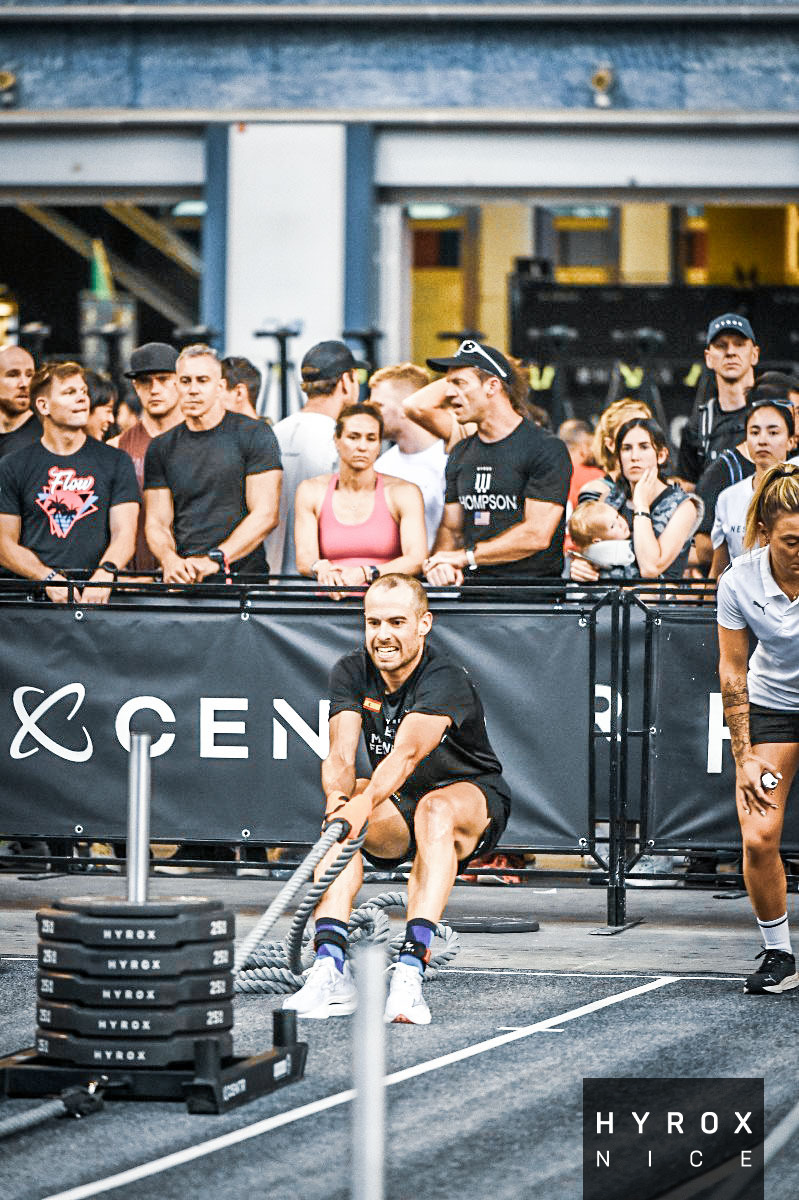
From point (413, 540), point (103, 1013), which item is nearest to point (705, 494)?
point (413, 540)

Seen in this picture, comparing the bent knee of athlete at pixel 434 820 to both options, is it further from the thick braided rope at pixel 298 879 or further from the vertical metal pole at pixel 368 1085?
the vertical metal pole at pixel 368 1085

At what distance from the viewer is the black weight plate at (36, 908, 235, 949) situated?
5.71 meters

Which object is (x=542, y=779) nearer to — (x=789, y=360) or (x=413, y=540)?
(x=413, y=540)

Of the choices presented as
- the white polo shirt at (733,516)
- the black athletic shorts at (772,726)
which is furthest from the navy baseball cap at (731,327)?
the black athletic shorts at (772,726)

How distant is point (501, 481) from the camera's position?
962 centimetres

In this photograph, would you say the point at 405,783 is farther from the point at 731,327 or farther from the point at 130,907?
the point at 731,327

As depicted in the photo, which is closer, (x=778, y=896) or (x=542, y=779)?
(x=778, y=896)

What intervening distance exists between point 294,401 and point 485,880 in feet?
21.9

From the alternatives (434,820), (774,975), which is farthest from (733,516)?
(434,820)

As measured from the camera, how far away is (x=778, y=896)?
786cm

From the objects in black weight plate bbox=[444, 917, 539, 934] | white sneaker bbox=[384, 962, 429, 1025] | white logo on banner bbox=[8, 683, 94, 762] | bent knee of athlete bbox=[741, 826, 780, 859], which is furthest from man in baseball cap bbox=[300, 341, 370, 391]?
white sneaker bbox=[384, 962, 429, 1025]

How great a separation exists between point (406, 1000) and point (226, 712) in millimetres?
2605

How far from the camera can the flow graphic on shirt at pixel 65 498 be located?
392 inches

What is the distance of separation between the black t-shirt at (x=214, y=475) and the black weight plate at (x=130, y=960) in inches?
170
